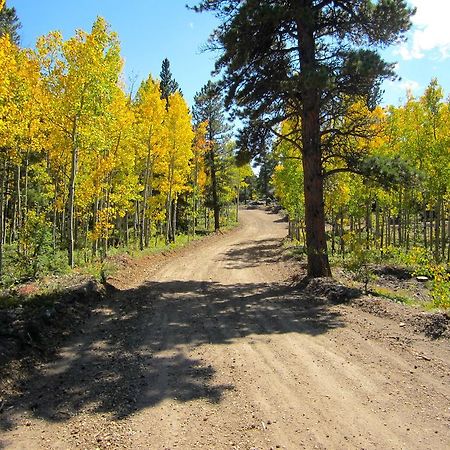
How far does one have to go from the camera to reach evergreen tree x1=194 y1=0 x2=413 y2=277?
11.3m

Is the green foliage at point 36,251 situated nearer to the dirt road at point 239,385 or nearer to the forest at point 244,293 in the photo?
the forest at point 244,293

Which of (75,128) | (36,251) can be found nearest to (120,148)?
(75,128)

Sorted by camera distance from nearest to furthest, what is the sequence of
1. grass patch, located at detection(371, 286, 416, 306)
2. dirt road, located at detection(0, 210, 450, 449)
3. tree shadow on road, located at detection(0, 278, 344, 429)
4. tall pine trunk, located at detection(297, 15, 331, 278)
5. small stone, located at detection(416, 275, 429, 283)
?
dirt road, located at detection(0, 210, 450, 449) → tree shadow on road, located at detection(0, 278, 344, 429) → grass patch, located at detection(371, 286, 416, 306) → tall pine trunk, located at detection(297, 15, 331, 278) → small stone, located at detection(416, 275, 429, 283)

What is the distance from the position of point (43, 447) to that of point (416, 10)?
519 inches

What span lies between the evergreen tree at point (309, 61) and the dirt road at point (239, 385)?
16.6ft

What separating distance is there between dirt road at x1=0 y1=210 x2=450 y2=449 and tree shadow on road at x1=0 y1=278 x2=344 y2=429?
1.1 inches

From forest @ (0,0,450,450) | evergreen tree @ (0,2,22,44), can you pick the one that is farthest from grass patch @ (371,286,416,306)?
evergreen tree @ (0,2,22,44)

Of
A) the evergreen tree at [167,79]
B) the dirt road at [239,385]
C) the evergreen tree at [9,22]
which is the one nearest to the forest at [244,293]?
the dirt road at [239,385]

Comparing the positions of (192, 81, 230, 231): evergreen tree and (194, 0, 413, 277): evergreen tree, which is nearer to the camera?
(194, 0, 413, 277): evergreen tree

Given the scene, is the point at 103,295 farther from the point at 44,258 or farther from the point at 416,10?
the point at 416,10

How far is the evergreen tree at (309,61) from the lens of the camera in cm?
1129

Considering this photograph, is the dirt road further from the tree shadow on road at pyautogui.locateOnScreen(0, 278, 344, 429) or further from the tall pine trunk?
the tall pine trunk

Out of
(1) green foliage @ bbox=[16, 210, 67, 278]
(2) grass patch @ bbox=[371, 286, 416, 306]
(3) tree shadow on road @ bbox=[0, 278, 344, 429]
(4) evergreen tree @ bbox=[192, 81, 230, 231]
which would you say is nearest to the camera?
(3) tree shadow on road @ bbox=[0, 278, 344, 429]

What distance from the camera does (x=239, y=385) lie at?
5531 millimetres
